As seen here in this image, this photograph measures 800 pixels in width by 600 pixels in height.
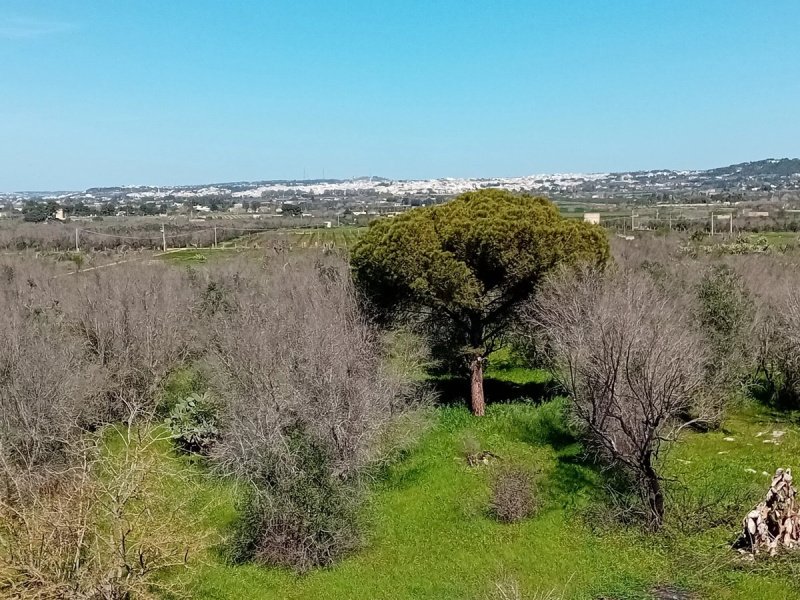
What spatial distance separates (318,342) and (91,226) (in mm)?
65248

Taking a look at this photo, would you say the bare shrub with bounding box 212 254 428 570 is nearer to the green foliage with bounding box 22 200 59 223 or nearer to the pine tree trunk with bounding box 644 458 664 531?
the pine tree trunk with bounding box 644 458 664 531

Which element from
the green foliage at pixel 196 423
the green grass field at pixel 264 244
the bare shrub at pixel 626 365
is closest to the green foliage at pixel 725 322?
the bare shrub at pixel 626 365

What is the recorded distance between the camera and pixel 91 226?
77125mm

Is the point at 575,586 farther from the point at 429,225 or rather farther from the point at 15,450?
the point at 15,450

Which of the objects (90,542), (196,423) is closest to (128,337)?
(196,423)

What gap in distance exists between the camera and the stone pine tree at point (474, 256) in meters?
21.4

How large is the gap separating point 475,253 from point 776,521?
10.9 m

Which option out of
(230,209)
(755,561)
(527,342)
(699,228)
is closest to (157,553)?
(755,561)

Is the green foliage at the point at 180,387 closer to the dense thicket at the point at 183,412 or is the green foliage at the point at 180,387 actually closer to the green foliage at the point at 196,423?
the dense thicket at the point at 183,412

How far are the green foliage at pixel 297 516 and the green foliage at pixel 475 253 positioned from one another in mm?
8117

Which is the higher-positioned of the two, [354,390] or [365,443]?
[354,390]

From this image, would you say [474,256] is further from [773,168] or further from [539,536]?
[773,168]

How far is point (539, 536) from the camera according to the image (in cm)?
1519

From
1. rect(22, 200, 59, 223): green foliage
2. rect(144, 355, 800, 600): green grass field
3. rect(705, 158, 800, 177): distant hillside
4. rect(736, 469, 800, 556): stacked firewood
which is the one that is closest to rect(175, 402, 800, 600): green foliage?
rect(144, 355, 800, 600): green grass field
